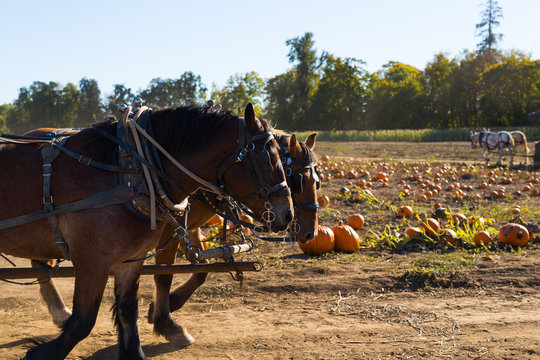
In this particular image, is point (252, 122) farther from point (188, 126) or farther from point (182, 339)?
point (182, 339)

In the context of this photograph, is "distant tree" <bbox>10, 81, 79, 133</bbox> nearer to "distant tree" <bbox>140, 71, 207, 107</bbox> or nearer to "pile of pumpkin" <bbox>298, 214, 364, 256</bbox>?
"distant tree" <bbox>140, 71, 207, 107</bbox>

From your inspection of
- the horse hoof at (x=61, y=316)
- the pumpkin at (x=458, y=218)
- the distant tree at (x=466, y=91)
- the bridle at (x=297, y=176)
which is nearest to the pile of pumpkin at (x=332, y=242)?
the pumpkin at (x=458, y=218)

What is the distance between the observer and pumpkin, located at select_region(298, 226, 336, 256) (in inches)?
267

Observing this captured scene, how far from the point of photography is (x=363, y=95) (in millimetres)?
60938

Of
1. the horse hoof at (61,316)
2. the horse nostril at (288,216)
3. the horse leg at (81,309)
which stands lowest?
the horse hoof at (61,316)

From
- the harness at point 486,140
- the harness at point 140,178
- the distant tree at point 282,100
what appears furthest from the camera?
the distant tree at point 282,100

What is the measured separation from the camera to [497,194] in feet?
37.3

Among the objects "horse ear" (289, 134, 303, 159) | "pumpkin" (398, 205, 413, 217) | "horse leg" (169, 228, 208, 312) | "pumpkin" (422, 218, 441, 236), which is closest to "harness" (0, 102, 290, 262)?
"horse ear" (289, 134, 303, 159)

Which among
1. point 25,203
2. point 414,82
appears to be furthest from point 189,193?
point 414,82

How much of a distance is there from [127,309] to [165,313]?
2.87 ft

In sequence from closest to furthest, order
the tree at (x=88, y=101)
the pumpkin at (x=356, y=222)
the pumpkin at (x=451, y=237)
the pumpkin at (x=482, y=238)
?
the pumpkin at (x=482, y=238) → the pumpkin at (x=451, y=237) → the pumpkin at (x=356, y=222) → the tree at (x=88, y=101)

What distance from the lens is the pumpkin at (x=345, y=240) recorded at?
6.97 meters

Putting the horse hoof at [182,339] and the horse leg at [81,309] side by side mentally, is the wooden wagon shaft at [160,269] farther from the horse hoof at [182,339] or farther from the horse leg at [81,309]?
the horse leg at [81,309]

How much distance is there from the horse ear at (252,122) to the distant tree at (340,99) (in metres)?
58.1
